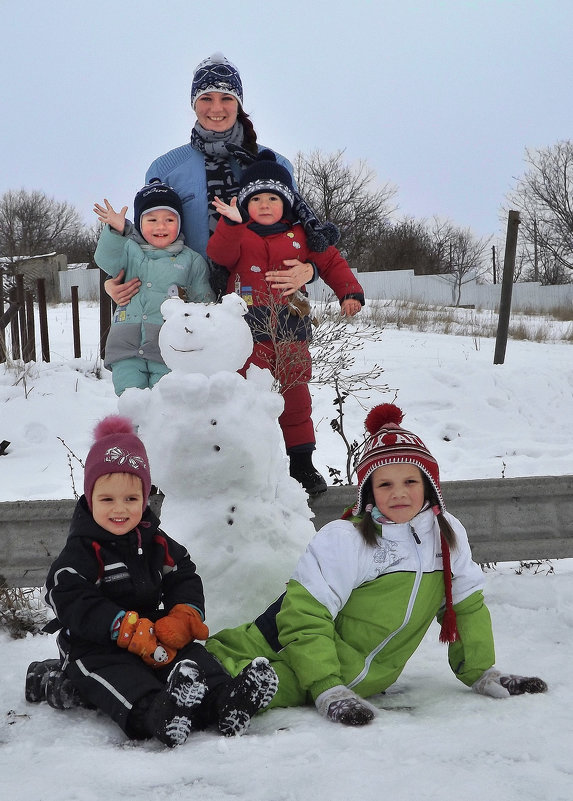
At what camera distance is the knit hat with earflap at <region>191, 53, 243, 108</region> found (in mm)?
3521

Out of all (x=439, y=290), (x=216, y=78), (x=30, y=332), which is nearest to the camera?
(x=216, y=78)

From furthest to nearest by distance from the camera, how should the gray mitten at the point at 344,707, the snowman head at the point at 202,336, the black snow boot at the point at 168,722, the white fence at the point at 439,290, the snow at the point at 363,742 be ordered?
the white fence at the point at 439,290
the snowman head at the point at 202,336
the gray mitten at the point at 344,707
the black snow boot at the point at 168,722
the snow at the point at 363,742

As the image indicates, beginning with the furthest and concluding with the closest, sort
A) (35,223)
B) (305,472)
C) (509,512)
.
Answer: (35,223) < (509,512) < (305,472)

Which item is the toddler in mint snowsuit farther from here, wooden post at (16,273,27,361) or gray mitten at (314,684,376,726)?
wooden post at (16,273,27,361)

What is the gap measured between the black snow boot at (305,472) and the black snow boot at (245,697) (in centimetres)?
169

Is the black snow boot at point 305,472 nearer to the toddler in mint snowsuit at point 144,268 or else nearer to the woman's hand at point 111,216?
the toddler in mint snowsuit at point 144,268

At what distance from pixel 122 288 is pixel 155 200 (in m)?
0.43

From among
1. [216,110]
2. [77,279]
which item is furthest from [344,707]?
[77,279]

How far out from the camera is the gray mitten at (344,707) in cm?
210

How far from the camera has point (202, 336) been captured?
2.99 meters

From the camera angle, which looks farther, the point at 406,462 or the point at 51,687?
the point at 406,462

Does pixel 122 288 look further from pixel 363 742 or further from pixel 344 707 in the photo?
pixel 363 742

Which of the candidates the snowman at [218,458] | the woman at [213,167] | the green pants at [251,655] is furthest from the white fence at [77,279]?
the green pants at [251,655]

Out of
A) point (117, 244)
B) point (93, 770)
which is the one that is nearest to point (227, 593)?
point (93, 770)
